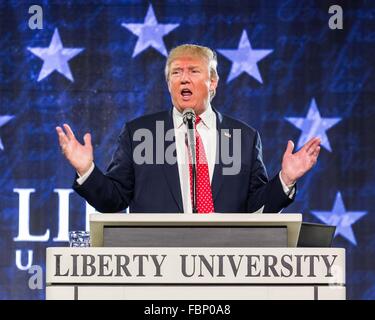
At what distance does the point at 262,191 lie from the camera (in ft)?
10.5

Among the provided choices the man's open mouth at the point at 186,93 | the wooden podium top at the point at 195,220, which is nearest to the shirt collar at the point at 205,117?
the man's open mouth at the point at 186,93

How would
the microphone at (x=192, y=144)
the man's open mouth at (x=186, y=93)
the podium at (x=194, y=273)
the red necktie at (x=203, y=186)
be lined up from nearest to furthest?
the podium at (x=194, y=273) < the microphone at (x=192, y=144) < the red necktie at (x=203, y=186) < the man's open mouth at (x=186, y=93)

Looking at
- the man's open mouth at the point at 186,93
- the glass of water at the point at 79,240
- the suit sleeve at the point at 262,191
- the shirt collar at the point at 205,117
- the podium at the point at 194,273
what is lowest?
the podium at the point at 194,273

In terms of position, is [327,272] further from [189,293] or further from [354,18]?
[354,18]

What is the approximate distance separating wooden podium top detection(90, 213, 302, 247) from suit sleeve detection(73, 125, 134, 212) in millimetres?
671

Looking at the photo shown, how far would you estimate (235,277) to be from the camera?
2207mm

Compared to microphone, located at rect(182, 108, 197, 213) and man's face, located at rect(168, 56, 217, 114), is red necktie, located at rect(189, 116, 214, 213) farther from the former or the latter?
microphone, located at rect(182, 108, 197, 213)

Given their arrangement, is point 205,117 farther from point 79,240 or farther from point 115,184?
point 79,240

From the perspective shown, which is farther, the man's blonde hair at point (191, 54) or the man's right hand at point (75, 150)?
the man's blonde hair at point (191, 54)

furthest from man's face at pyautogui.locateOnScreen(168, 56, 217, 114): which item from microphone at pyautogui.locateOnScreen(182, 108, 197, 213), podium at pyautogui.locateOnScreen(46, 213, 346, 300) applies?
podium at pyautogui.locateOnScreen(46, 213, 346, 300)

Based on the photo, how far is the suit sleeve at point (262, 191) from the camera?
3.02 metres

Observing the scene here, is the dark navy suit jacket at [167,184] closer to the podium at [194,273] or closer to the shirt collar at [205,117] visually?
the shirt collar at [205,117]

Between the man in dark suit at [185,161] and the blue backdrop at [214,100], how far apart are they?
60.1 inches

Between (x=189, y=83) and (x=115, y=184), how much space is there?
1.52 ft
